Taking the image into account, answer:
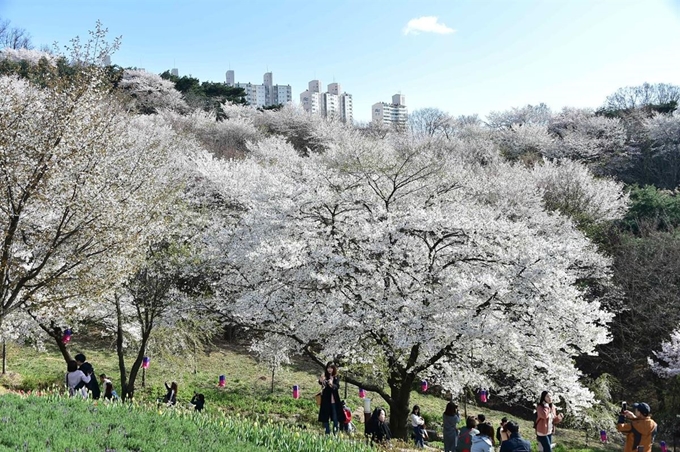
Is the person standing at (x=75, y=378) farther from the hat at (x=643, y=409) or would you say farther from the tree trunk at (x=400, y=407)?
the hat at (x=643, y=409)

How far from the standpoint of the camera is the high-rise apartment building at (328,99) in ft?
558

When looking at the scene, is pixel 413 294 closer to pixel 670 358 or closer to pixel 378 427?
pixel 378 427

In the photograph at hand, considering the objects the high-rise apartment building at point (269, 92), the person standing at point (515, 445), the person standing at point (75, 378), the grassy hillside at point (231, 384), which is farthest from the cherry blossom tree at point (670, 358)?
the high-rise apartment building at point (269, 92)

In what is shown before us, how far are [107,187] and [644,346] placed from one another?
21.9 meters

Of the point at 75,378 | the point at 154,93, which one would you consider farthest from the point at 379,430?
the point at 154,93

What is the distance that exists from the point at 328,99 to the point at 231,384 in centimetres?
16129

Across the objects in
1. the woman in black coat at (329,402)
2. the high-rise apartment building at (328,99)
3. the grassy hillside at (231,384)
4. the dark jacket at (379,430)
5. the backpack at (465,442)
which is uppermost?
the high-rise apartment building at (328,99)

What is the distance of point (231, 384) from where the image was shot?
1902 cm

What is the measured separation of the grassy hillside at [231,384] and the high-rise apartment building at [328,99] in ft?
491

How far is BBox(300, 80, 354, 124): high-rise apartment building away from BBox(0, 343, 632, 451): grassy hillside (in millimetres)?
149809

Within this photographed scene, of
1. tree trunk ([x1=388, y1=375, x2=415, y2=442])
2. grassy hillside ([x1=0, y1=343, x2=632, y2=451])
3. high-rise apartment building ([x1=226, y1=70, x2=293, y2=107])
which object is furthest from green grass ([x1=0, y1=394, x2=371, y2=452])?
high-rise apartment building ([x1=226, y1=70, x2=293, y2=107])

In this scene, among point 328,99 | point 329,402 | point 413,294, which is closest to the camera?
point 329,402

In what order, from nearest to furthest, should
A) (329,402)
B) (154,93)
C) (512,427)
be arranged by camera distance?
(512,427), (329,402), (154,93)

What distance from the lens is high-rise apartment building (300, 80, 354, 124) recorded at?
170000mm
